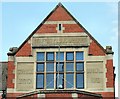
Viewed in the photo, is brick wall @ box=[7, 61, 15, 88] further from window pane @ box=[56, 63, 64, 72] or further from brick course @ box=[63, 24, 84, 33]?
brick course @ box=[63, 24, 84, 33]

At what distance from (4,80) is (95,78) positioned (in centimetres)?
775

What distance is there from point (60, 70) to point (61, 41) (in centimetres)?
218

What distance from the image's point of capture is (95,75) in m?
26.8

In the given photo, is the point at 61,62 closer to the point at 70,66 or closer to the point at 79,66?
the point at 70,66

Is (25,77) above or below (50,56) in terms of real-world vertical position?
below

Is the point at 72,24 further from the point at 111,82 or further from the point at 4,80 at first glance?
the point at 4,80

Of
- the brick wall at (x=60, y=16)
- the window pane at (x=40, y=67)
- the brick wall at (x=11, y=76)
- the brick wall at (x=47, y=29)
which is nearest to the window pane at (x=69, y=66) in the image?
the window pane at (x=40, y=67)

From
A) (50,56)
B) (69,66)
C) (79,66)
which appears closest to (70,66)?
(69,66)

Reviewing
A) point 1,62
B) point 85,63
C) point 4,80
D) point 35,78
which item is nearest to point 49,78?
point 35,78

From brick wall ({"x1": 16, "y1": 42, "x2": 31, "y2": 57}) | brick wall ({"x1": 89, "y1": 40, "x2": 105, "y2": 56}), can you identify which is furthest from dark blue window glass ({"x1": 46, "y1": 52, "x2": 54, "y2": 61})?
brick wall ({"x1": 89, "y1": 40, "x2": 105, "y2": 56})

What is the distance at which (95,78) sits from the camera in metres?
26.7

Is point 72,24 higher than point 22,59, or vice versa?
point 72,24

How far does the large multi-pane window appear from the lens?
26.7 meters

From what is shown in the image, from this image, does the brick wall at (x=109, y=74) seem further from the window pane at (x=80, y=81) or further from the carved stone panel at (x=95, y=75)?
the window pane at (x=80, y=81)
